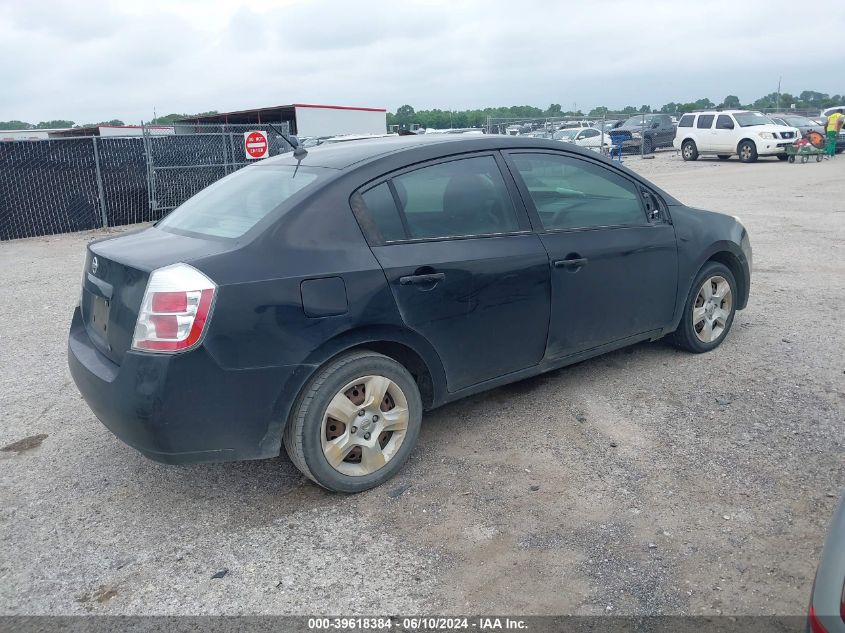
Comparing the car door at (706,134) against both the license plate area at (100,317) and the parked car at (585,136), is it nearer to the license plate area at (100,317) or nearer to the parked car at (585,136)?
the parked car at (585,136)

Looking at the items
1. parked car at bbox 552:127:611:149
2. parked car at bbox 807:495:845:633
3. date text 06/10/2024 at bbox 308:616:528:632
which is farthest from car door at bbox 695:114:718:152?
parked car at bbox 807:495:845:633

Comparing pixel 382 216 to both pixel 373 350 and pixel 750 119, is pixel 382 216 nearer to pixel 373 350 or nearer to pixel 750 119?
pixel 373 350

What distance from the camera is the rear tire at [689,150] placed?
27.2 meters

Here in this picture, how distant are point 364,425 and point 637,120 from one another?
107ft

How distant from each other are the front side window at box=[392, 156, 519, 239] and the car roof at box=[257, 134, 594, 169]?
0.35ft

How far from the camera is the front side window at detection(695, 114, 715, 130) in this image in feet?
87.2

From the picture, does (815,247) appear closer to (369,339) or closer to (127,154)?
(369,339)

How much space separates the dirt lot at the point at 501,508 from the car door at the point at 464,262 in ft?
1.83

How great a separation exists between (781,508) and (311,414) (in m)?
2.16

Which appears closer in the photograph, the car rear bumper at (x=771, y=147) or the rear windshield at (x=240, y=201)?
the rear windshield at (x=240, y=201)

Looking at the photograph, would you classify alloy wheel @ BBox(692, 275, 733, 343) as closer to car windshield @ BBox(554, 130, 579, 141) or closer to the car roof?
the car roof

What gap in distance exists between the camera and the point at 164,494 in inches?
147

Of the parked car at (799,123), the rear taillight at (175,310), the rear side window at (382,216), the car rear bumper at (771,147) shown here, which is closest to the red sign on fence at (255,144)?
the rear side window at (382,216)

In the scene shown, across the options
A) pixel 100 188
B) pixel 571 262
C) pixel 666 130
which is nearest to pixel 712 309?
pixel 571 262
